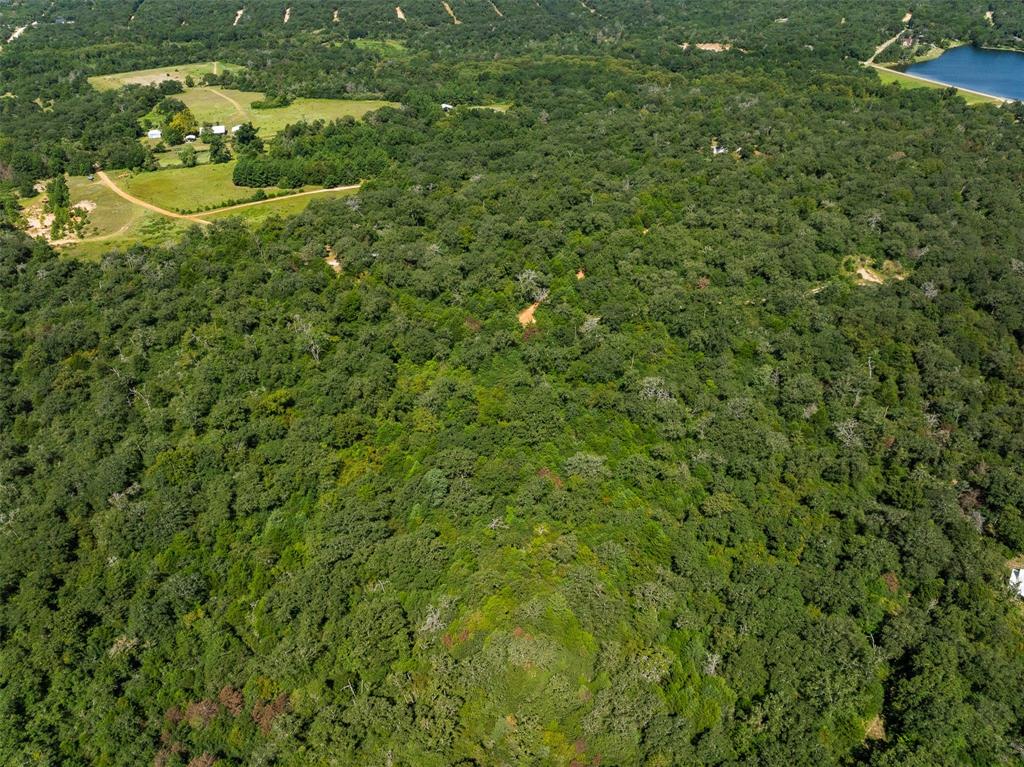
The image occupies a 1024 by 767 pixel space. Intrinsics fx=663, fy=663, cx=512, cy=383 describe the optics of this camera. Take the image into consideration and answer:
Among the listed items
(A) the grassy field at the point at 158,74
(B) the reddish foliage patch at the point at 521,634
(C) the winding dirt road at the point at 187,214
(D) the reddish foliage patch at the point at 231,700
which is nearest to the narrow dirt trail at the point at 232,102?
(A) the grassy field at the point at 158,74

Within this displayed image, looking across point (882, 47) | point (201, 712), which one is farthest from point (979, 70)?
point (201, 712)

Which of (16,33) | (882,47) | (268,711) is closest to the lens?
(268,711)

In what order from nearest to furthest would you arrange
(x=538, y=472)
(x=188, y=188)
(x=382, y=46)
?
(x=538, y=472) < (x=188, y=188) < (x=382, y=46)

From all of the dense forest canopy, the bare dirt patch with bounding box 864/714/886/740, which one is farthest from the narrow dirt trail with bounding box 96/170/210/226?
the bare dirt patch with bounding box 864/714/886/740

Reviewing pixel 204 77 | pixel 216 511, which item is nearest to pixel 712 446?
pixel 216 511

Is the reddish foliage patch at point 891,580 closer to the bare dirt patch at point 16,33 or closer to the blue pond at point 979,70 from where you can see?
the blue pond at point 979,70

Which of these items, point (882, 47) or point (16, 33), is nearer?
point (882, 47)

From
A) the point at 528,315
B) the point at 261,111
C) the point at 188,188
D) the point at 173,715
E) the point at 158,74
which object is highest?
the point at 528,315

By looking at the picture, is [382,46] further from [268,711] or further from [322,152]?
[268,711]

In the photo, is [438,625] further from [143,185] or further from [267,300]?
[143,185]
